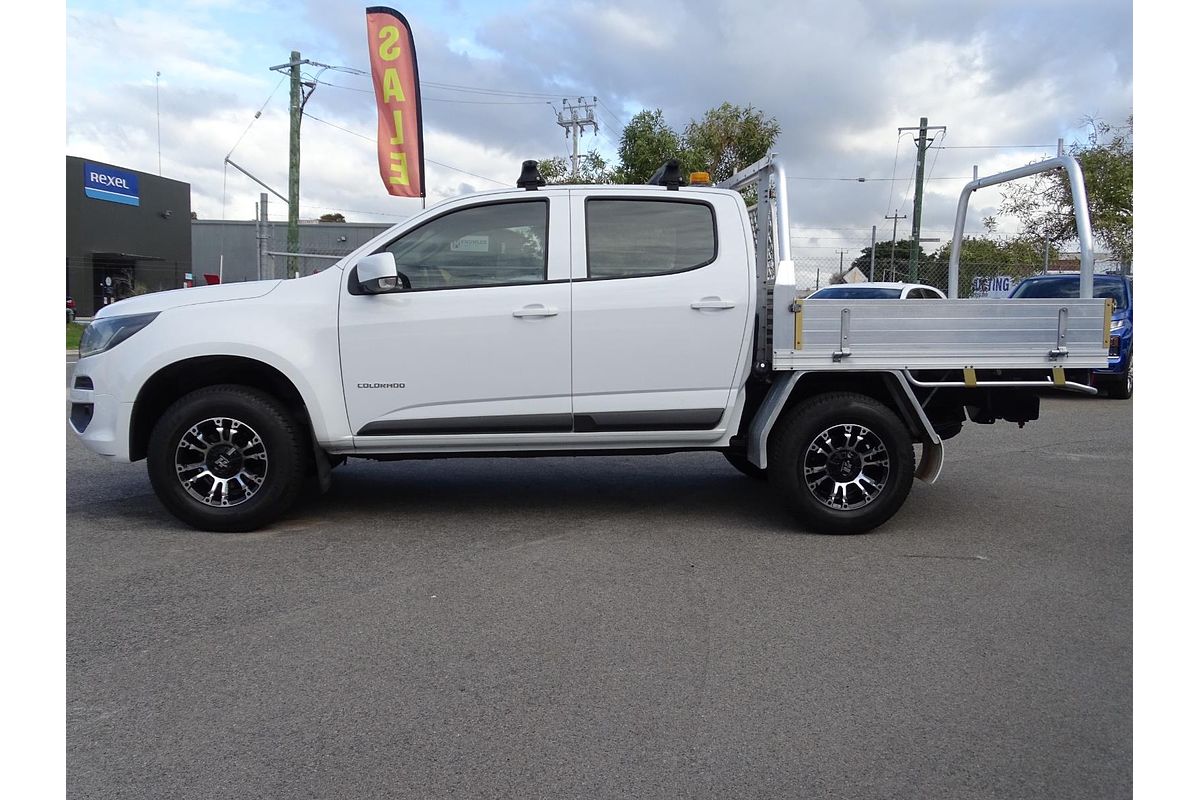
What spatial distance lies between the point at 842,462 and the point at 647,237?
1826 mm

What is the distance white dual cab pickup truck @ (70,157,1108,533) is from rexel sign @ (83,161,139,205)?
108 ft

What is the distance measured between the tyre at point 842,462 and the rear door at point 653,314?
478mm

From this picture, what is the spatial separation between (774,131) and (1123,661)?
60.2 feet

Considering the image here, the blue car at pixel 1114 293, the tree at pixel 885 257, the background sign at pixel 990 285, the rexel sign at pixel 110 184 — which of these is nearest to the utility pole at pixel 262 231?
the blue car at pixel 1114 293

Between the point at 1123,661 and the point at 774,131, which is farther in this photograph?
the point at 774,131

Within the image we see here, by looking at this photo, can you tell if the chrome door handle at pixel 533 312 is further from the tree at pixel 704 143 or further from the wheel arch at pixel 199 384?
the tree at pixel 704 143

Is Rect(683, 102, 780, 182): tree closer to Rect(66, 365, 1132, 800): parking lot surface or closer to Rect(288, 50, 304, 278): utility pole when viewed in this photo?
Rect(288, 50, 304, 278): utility pole

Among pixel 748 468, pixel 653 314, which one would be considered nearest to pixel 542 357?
pixel 653 314

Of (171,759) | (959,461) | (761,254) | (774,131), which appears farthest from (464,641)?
(774,131)

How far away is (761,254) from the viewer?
644 cm

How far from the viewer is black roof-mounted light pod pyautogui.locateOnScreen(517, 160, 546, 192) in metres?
5.85

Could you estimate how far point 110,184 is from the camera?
34.9 m

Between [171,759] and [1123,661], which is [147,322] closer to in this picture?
[171,759]

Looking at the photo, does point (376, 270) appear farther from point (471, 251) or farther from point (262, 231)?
point (262, 231)
